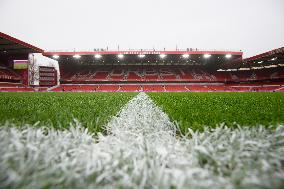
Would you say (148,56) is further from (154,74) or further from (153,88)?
(154,74)

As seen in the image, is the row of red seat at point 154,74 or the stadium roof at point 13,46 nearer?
A: the stadium roof at point 13,46

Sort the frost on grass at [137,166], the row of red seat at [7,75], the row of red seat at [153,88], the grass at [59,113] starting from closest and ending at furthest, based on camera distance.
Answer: the frost on grass at [137,166] → the grass at [59,113] → the row of red seat at [7,75] → the row of red seat at [153,88]

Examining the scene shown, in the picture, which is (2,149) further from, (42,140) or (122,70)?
(122,70)

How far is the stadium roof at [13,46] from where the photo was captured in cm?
2533

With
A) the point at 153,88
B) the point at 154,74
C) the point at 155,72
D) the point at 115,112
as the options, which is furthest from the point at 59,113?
the point at 155,72

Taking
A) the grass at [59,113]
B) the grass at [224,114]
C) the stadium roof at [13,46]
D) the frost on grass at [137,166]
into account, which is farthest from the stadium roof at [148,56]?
the frost on grass at [137,166]

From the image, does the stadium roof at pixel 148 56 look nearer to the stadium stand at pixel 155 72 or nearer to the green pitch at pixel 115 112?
the stadium stand at pixel 155 72

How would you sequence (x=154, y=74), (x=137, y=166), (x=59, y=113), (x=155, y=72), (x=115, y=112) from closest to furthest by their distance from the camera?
(x=137, y=166), (x=59, y=113), (x=115, y=112), (x=154, y=74), (x=155, y=72)

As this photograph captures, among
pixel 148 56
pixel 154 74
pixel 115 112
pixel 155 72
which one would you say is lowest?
pixel 115 112

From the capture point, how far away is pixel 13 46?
1157 inches

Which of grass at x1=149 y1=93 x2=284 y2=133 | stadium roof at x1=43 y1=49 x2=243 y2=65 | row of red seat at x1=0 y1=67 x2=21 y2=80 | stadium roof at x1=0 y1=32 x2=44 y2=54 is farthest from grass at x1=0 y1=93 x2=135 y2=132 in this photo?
stadium roof at x1=43 y1=49 x2=243 y2=65

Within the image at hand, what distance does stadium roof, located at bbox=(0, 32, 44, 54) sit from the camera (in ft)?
83.1

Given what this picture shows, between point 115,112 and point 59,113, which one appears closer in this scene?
point 59,113

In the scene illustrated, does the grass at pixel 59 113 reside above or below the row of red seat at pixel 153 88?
above
